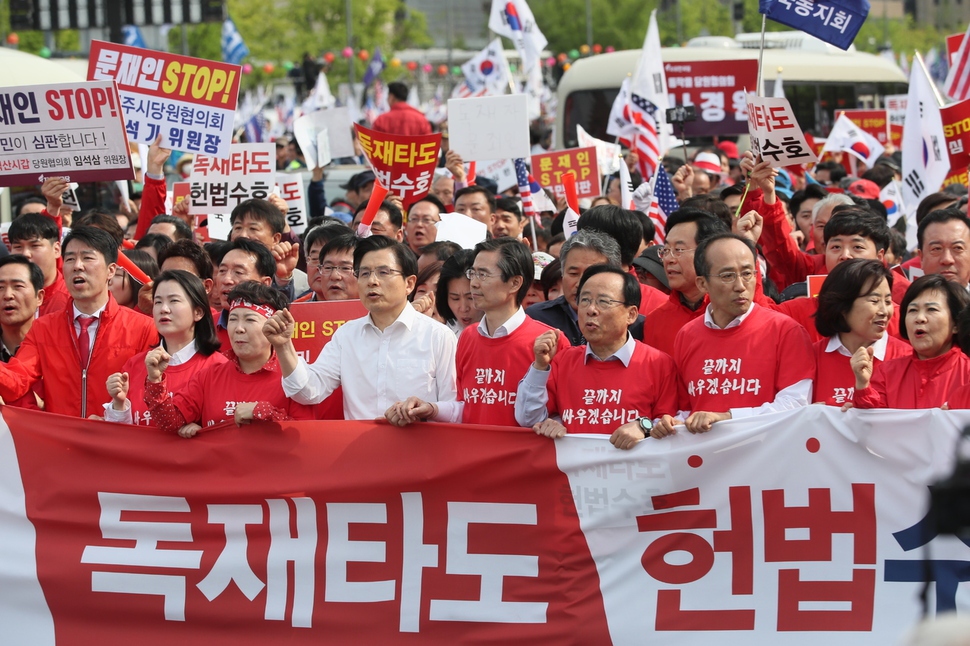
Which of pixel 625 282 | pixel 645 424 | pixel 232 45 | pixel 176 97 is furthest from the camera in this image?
pixel 232 45

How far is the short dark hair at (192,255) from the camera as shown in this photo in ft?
21.8

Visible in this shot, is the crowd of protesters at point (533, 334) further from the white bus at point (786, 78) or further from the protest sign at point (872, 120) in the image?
the white bus at point (786, 78)

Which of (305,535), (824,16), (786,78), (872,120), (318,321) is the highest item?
(786,78)

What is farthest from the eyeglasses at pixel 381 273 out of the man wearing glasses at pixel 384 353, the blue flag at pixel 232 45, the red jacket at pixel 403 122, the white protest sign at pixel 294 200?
the blue flag at pixel 232 45

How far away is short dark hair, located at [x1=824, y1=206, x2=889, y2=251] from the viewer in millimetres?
6023

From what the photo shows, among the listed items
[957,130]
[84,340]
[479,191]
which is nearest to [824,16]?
[957,130]

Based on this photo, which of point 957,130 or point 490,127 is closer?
point 957,130

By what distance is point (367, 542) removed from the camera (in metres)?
5.00

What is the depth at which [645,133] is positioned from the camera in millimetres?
11367

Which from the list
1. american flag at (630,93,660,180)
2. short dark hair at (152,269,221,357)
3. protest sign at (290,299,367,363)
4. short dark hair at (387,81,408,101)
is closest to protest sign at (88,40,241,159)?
protest sign at (290,299,367,363)

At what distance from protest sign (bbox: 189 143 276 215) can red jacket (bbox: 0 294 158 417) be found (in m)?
2.97

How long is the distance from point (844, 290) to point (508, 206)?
15.4ft

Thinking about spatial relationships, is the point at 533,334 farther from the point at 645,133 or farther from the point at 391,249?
the point at 645,133

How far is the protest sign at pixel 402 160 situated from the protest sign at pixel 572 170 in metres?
2.04
